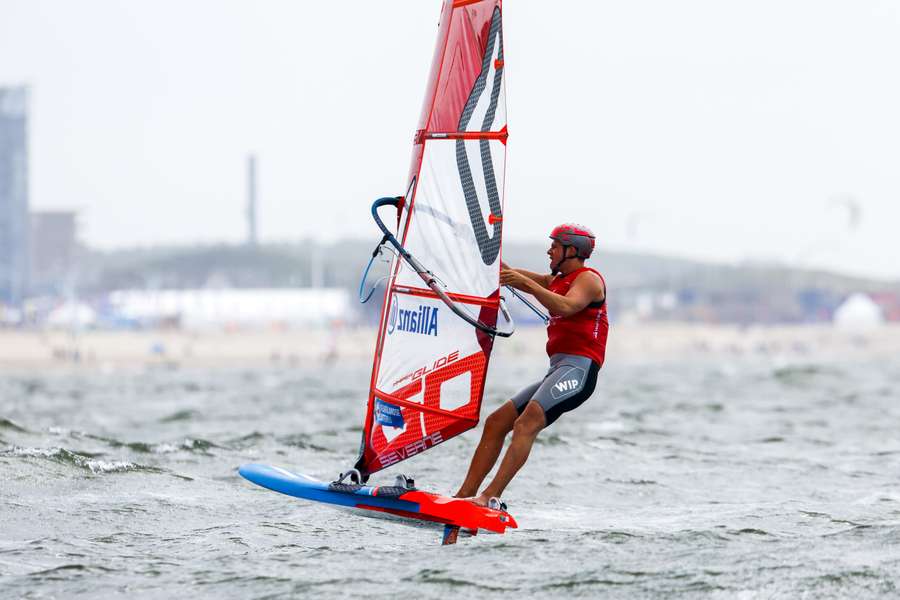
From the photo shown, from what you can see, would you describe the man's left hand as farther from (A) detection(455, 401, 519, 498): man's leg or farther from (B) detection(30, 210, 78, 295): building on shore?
(B) detection(30, 210, 78, 295): building on shore

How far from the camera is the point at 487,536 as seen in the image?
26.6ft

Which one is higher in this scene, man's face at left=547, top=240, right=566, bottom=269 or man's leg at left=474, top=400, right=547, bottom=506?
man's face at left=547, top=240, right=566, bottom=269

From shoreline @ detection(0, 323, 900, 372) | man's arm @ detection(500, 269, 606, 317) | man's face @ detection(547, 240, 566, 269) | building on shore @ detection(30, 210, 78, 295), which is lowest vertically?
shoreline @ detection(0, 323, 900, 372)

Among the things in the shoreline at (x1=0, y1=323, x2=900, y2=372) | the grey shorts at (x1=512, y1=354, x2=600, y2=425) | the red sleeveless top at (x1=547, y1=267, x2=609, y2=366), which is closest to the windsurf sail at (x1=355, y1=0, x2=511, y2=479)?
the grey shorts at (x1=512, y1=354, x2=600, y2=425)

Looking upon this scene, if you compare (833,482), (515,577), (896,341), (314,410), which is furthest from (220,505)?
(896,341)

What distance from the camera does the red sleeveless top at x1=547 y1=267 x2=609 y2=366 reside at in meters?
7.87

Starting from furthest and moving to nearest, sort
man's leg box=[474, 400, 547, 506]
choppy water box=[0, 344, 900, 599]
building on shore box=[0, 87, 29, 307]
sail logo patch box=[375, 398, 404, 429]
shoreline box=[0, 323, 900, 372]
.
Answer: building on shore box=[0, 87, 29, 307], shoreline box=[0, 323, 900, 372], sail logo patch box=[375, 398, 404, 429], man's leg box=[474, 400, 547, 506], choppy water box=[0, 344, 900, 599]

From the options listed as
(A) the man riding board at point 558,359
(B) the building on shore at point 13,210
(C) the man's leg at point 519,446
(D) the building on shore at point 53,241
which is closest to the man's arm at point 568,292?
(A) the man riding board at point 558,359

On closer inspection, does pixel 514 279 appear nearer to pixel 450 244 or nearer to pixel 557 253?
pixel 557 253

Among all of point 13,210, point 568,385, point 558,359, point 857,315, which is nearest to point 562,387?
point 568,385

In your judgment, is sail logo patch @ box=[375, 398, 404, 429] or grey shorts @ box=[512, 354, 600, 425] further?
sail logo patch @ box=[375, 398, 404, 429]

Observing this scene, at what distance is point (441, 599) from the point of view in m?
6.41

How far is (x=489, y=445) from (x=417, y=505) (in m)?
0.56

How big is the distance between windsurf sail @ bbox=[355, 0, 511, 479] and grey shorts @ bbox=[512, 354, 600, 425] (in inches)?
15.2
